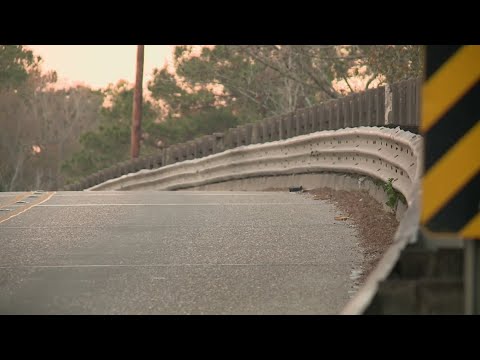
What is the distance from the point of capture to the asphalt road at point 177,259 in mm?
7512

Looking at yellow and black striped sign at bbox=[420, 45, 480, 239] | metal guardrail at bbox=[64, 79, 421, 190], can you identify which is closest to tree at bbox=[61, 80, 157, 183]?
metal guardrail at bbox=[64, 79, 421, 190]

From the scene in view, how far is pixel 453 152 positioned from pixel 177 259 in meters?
4.70

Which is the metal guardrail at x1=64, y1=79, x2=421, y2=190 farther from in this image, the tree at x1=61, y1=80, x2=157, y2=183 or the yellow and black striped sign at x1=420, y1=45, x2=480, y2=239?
the tree at x1=61, y1=80, x2=157, y2=183

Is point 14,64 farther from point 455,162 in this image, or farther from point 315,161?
point 455,162

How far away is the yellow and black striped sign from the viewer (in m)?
5.14

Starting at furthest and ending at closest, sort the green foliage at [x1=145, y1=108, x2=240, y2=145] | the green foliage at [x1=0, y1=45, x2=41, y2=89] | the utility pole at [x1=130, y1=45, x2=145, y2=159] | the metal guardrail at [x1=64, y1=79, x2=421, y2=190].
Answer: the green foliage at [x1=0, y1=45, x2=41, y2=89], the green foliage at [x1=145, y1=108, x2=240, y2=145], the utility pole at [x1=130, y1=45, x2=145, y2=159], the metal guardrail at [x1=64, y1=79, x2=421, y2=190]

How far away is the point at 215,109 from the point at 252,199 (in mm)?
54957

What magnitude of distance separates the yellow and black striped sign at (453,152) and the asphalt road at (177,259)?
2.12 metres

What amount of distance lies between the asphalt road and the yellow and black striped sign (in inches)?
83.3

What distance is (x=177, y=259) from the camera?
9.51 metres

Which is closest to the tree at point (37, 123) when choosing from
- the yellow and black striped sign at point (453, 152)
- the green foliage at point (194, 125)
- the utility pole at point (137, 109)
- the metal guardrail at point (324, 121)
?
the green foliage at point (194, 125)

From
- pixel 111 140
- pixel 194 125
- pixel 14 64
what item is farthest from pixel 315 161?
pixel 14 64
